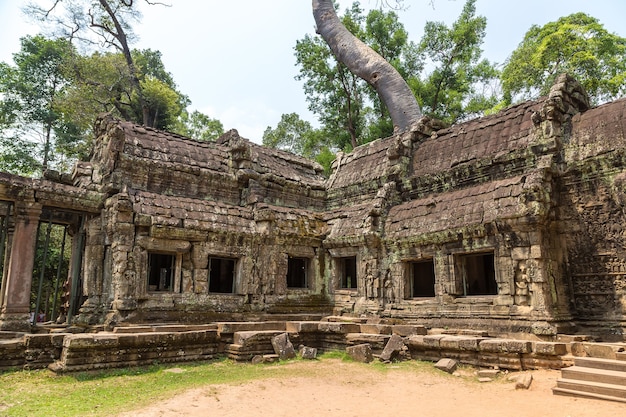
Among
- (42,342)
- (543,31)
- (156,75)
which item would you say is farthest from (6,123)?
(543,31)

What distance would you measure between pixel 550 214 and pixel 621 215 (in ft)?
3.85

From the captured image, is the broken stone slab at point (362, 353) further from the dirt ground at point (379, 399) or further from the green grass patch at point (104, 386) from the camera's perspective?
the green grass patch at point (104, 386)

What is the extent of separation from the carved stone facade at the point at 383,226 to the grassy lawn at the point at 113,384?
2.26 m

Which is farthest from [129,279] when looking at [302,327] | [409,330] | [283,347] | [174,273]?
[409,330]

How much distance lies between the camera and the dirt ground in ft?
17.6

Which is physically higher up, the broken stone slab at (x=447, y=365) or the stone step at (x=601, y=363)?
the stone step at (x=601, y=363)

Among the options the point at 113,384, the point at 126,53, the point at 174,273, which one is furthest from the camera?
the point at 126,53

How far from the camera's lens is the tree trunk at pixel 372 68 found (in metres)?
19.7

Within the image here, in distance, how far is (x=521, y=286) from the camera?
28.3 ft

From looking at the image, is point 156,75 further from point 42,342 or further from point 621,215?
point 621,215

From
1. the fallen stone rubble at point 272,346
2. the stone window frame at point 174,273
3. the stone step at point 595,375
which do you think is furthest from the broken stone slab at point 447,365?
→ the stone window frame at point 174,273

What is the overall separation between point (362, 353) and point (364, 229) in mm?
3689

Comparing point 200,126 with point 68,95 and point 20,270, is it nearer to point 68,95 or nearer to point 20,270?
point 68,95

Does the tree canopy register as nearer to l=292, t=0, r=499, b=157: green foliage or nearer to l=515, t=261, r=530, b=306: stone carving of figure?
l=292, t=0, r=499, b=157: green foliage
